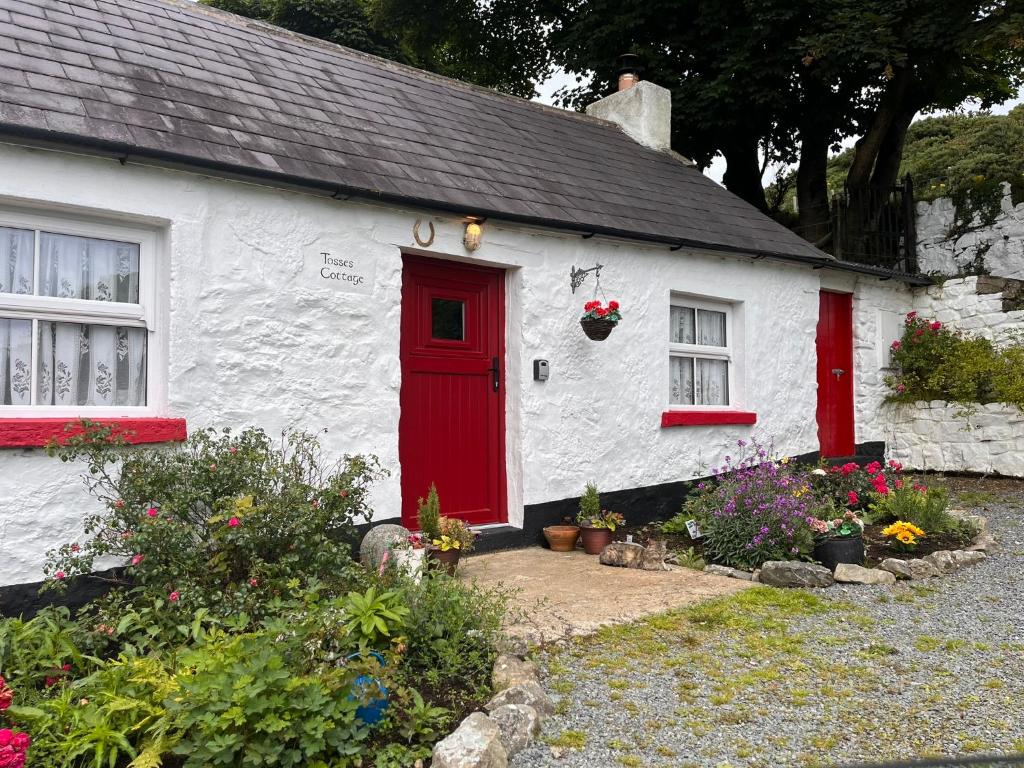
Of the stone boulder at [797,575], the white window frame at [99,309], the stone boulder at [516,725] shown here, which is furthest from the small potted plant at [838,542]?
the white window frame at [99,309]

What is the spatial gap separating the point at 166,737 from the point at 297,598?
1040 millimetres

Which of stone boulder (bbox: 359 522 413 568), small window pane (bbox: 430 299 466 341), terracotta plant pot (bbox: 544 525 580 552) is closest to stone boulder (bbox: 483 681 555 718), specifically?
stone boulder (bbox: 359 522 413 568)

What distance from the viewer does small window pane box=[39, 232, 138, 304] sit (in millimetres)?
4277

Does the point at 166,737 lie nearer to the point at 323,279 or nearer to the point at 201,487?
the point at 201,487

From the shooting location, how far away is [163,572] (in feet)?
11.9

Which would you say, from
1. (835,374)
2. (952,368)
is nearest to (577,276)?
(835,374)

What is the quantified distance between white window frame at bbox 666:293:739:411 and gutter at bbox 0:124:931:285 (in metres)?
0.58

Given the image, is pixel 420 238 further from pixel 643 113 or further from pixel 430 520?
pixel 643 113

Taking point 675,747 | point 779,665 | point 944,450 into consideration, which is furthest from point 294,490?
point 944,450

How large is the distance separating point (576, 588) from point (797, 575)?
1.50 metres

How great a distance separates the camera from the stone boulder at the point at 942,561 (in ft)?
17.9

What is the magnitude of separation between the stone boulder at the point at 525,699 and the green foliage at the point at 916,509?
14.7 feet

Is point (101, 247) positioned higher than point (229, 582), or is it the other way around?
point (101, 247)

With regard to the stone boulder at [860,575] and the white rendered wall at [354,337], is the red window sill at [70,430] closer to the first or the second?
the white rendered wall at [354,337]
